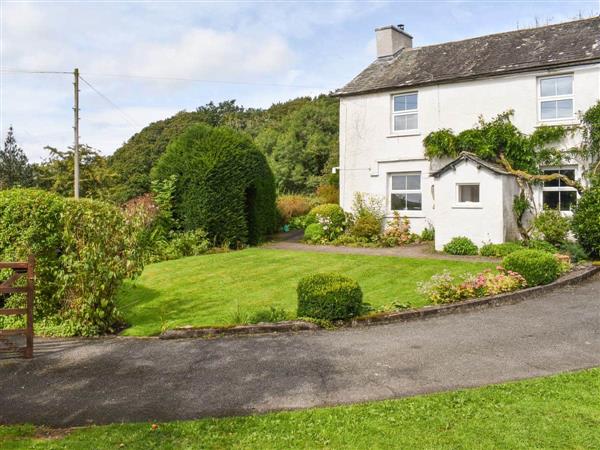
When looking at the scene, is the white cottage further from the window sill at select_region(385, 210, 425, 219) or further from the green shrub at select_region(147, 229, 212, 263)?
the green shrub at select_region(147, 229, 212, 263)

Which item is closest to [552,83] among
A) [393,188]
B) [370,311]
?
[393,188]

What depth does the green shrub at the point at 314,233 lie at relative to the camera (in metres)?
20.0

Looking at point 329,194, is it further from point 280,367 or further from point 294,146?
point 280,367

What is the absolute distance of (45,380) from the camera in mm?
6223

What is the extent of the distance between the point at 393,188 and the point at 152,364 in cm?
1530

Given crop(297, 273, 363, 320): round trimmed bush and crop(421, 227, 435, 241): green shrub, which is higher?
crop(421, 227, 435, 241): green shrub

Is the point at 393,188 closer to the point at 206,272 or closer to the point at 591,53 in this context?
the point at 591,53

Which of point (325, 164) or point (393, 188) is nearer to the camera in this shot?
point (393, 188)

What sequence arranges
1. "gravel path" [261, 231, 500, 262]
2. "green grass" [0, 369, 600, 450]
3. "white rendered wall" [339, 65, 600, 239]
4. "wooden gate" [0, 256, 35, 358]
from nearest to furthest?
1. "green grass" [0, 369, 600, 450]
2. "wooden gate" [0, 256, 35, 358]
3. "gravel path" [261, 231, 500, 262]
4. "white rendered wall" [339, 65, 600, 239]

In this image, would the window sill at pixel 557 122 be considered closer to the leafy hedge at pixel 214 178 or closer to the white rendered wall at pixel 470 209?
the white rendered wall at pixel 470 209

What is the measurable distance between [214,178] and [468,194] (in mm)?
8987

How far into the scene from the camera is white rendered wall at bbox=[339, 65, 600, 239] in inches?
681

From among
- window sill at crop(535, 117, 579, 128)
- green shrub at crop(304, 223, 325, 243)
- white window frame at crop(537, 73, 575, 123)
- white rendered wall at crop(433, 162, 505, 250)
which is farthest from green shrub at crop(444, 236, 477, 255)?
green shrub at crop(304, 223, 325, 243)

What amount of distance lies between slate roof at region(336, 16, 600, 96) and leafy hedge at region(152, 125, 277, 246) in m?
5.62
